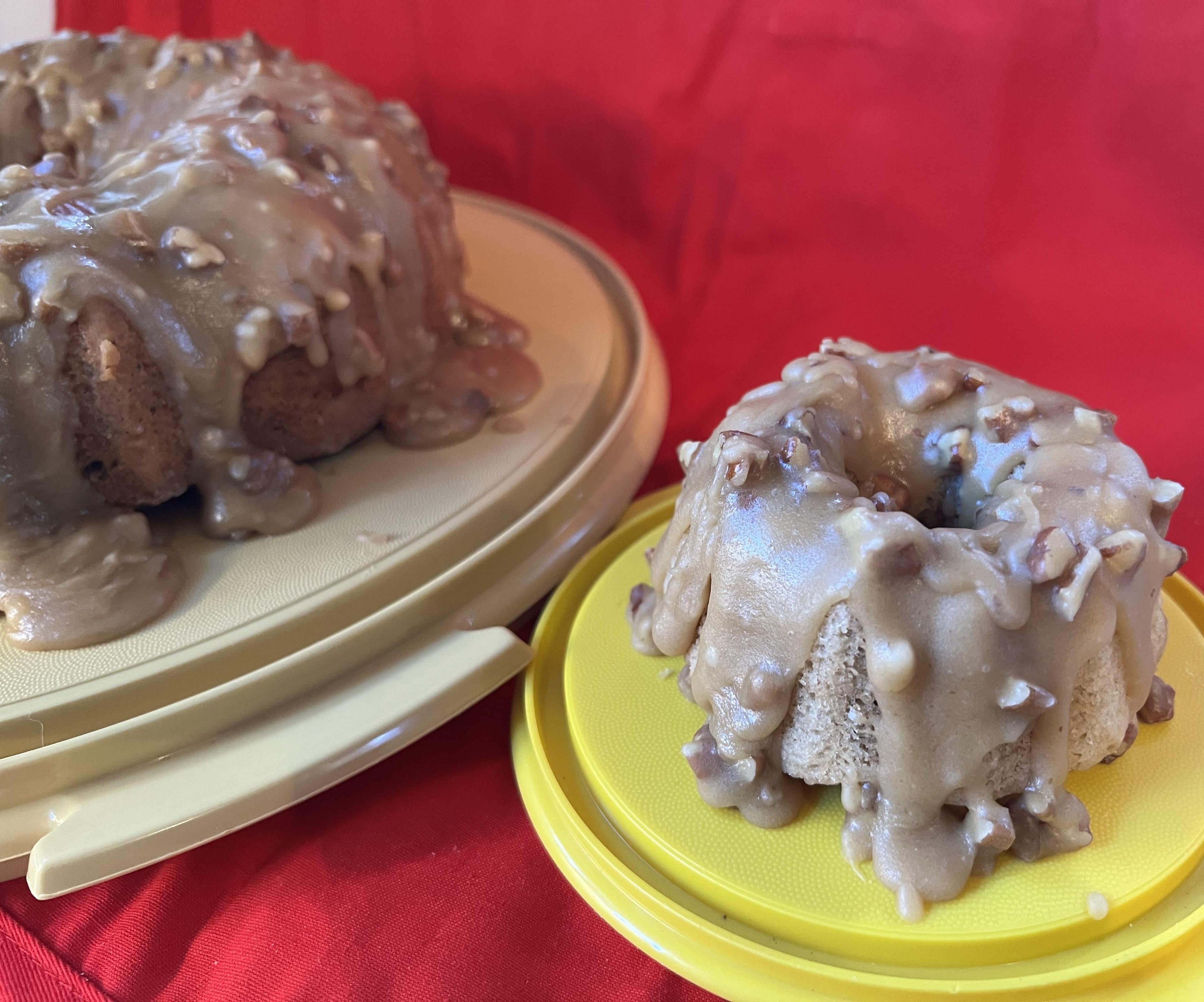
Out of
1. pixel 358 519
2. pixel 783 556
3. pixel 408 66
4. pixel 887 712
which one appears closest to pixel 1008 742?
pixel 887 712

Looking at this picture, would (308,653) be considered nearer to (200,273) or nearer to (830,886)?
(200,273)

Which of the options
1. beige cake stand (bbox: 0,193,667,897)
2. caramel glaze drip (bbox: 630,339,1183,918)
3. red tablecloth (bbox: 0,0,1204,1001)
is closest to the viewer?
caramel glaze drip (bbox: 630,339,1183,918)

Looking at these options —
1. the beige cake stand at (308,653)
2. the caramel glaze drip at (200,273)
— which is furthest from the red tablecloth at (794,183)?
the caramel glaze drip at (200,273)

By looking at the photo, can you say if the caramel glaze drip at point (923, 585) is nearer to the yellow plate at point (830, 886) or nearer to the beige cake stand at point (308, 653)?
the yellow plate at point (830, 886)

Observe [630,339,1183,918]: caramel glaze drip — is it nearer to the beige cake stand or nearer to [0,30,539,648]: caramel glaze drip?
the beige cake stand

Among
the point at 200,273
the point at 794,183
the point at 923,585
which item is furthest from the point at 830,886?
the point at 794,183

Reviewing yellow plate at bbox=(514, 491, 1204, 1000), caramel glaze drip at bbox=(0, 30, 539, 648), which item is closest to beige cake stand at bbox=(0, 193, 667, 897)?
caramel glaze drip at bbox=(0, 30, 539, 648)
